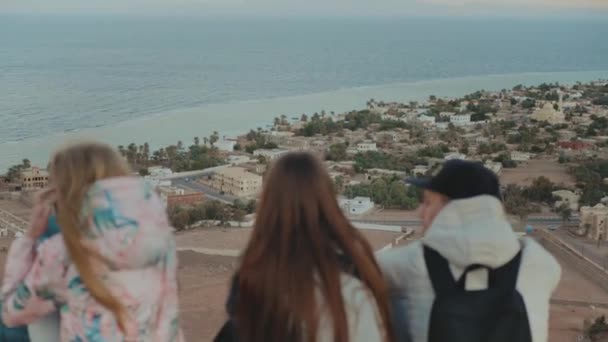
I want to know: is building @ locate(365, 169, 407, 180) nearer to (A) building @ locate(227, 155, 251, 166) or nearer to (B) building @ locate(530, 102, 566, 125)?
(A) building @ locate(227, 155, 251, 166)

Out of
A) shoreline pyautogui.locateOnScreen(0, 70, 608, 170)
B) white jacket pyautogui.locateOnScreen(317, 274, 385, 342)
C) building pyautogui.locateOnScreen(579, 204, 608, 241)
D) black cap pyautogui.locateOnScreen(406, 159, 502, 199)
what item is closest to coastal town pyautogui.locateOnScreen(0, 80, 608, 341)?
building pyautogui.locateOnScreen(579, 204, 608, 241)

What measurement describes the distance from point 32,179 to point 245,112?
17441 millimetres

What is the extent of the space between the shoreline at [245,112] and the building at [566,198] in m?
10.1

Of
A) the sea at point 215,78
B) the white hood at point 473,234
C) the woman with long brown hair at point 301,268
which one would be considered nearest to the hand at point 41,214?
the sea at point 215,78

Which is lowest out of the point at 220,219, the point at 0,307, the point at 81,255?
the point at 220,219

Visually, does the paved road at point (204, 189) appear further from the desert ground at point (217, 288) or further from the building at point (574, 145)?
the building at point (574, 145)

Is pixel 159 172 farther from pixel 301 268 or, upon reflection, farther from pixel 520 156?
pixel 301 268

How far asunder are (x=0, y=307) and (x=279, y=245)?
652 mm

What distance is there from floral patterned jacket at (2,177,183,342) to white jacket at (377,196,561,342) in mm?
496

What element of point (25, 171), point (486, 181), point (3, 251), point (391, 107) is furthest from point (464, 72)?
point (486, 181)

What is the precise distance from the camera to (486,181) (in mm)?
2010

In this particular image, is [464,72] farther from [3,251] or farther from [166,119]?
[3,251]

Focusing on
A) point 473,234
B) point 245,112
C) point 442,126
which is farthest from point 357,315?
point 245,112

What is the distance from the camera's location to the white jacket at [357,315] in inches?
71.5
